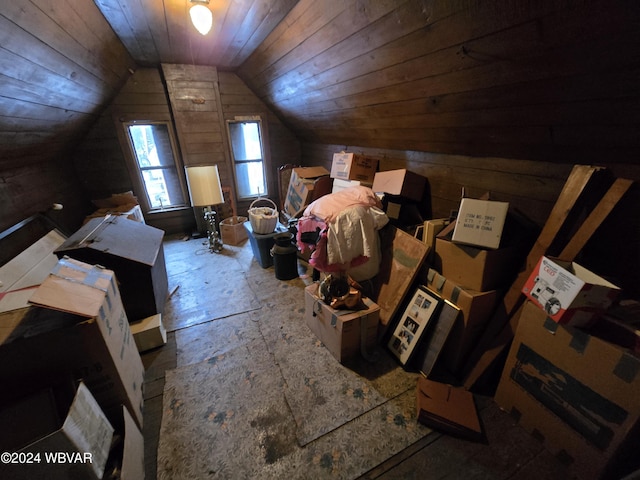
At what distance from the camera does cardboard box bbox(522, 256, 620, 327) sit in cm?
99

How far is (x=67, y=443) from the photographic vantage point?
79cm

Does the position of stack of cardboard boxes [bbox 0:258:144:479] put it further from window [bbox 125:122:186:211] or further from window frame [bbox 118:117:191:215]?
window [bbox 125:122:186:211]

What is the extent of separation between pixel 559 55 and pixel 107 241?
2765 millimetres

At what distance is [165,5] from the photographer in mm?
1738

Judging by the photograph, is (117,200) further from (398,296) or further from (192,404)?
(398,296)

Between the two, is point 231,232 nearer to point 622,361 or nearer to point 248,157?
point 248,157

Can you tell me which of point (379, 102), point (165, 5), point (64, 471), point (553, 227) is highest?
point (165, 5)

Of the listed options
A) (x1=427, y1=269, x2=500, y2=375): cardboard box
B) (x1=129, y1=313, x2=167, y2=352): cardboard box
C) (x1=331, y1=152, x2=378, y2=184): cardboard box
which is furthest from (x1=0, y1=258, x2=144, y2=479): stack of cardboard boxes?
(x1=331, y1=152, x2=378, y2=184): cardboard box

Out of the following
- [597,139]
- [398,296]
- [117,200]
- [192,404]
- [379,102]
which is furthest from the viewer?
[117,200]

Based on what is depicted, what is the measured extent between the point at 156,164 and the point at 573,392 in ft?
15.7

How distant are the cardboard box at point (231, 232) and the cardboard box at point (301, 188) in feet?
2.45

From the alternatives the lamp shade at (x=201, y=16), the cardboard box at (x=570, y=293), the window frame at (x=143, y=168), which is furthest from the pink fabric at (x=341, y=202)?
the window frame at (x=143, y=168)

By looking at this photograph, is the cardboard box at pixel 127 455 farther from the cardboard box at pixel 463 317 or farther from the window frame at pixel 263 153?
the window frame at pixel 263 153

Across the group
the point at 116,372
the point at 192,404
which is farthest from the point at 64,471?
the point at 192,404
